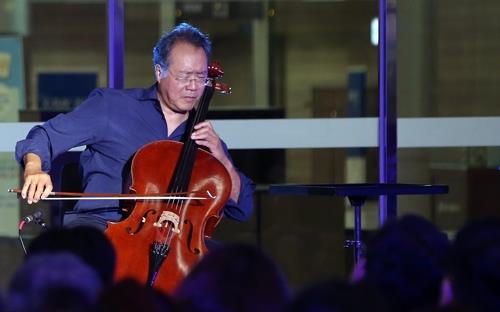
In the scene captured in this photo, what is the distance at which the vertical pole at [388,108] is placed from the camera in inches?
187

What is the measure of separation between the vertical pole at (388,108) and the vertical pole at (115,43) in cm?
111

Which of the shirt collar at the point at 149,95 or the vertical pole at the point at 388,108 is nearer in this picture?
the shirt collar at the point at 149,95

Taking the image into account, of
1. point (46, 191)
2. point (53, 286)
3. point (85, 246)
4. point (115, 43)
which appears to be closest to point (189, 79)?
point (46, 191)

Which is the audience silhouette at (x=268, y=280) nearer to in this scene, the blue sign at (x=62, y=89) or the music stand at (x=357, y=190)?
the music stand at (x=357, y=190)

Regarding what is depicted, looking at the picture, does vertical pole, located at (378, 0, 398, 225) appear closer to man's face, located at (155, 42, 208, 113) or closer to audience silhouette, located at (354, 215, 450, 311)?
man's face, located at (155, 42, 208, 113)

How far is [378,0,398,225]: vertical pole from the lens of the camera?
476 centimetres

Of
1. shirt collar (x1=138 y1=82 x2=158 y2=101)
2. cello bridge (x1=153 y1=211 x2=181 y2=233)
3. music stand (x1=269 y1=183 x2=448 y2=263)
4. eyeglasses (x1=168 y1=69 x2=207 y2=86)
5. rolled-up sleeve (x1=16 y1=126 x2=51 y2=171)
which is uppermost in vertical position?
eyeglasses (x1=168 y1=69 x2=207 y2=86)

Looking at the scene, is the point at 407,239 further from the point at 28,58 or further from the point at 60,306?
the point at 28,58

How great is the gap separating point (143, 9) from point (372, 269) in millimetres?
2830

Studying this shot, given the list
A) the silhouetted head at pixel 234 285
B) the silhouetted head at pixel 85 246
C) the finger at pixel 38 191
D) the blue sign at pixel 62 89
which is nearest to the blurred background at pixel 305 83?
the blue sign at pixel 62 89

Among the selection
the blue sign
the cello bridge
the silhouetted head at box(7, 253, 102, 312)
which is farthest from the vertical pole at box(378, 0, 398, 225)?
the silhouetted head at box(7, 253, 102, 312)

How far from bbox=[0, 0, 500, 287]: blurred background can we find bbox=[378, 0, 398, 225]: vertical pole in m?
0.03

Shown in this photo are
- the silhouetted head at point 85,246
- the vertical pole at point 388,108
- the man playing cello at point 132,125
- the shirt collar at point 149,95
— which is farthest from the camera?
the vertical pole at point 388,108

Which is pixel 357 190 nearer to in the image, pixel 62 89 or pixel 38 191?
pixel 38 191
